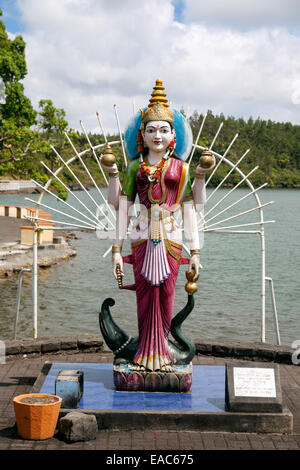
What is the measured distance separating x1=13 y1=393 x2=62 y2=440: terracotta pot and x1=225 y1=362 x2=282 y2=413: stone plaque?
1851mm

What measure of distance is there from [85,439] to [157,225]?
8.37 feet

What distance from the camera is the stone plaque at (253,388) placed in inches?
270

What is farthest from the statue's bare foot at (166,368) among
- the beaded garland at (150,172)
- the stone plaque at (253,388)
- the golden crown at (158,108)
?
the golden crown at (158,108)

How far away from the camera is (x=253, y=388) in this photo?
690 cm

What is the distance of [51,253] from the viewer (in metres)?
23.5

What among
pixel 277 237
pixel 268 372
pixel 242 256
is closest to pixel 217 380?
pixel 268 372

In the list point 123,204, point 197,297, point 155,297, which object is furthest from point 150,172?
point 197,297

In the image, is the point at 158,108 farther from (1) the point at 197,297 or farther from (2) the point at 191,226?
(1) the point at 197,297

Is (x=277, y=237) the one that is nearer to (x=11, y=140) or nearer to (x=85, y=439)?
(x=11, y=140)

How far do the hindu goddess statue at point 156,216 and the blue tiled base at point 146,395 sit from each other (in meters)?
0.39

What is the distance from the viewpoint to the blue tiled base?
23.0 ft

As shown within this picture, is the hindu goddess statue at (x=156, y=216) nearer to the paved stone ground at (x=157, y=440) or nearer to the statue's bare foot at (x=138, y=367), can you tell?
the statue's bare foot at (x=138, y=367)

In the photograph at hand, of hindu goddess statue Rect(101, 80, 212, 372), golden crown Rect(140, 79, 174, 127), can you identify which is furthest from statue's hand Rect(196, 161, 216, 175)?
golden crown Rect(140, 79, 174, 127)
